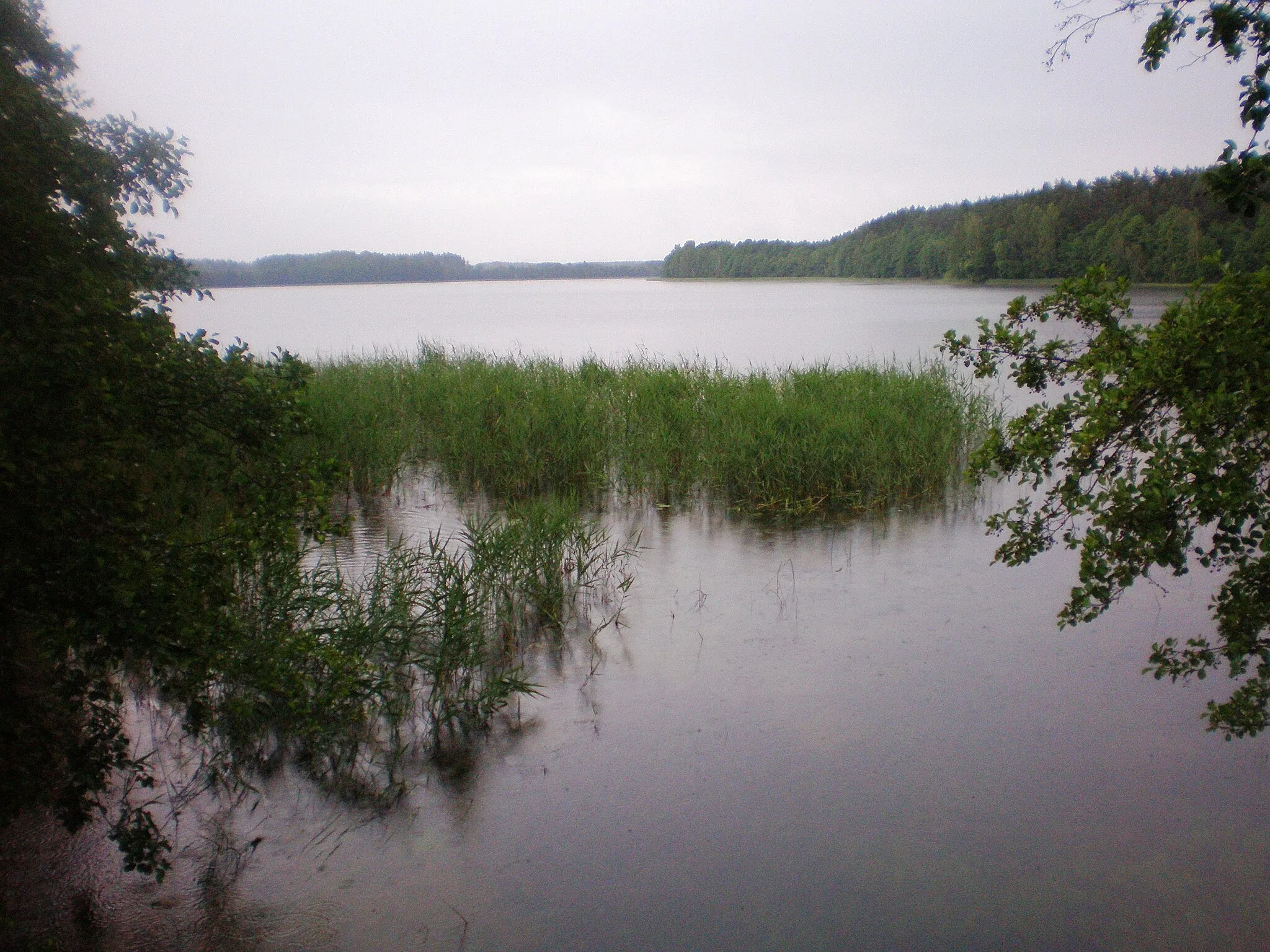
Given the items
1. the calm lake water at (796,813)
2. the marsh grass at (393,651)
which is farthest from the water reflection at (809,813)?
the marsh grass at (393,651)

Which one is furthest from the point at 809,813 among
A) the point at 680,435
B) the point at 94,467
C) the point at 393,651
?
the point at 680,435

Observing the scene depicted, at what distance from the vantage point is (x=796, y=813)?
139 inches

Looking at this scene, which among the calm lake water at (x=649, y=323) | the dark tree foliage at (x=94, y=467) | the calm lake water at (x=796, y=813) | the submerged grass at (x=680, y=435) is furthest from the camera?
the calm lake water at (x=649, y=323)

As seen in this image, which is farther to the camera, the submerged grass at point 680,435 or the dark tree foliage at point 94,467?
the submerged grass at point 680,435

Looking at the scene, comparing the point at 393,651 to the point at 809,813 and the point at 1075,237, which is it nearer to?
the point at 809,813

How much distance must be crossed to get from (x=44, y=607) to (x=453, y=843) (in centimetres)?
157

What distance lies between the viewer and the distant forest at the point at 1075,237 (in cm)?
801

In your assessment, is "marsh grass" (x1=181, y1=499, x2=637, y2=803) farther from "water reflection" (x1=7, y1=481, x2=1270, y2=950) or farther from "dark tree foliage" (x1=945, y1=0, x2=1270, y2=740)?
"dark tree foliage" (x1=945, y1=0, x2=1270, y2=740)

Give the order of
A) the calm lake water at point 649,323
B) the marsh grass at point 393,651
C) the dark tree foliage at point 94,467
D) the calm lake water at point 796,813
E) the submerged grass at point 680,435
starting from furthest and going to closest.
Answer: the calm lake water at point 649,323 < the submerged grass at point 680,435 < the marsh grass at point 393,651 < the calm lake water at point 796,813 < the dark tree foliage at point 94,467

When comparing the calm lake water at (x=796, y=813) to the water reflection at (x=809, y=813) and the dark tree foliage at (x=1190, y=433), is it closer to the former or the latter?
the water reflection at (x=809, y=813)

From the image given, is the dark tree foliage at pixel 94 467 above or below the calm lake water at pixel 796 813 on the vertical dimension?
above

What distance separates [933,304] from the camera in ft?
118

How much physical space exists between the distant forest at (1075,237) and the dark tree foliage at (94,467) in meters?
2.50

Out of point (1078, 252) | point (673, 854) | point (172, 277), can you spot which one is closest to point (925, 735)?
point (673, 854)
